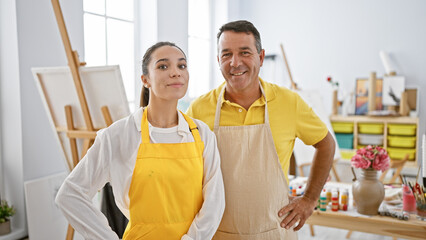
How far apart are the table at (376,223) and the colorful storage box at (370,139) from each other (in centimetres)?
349

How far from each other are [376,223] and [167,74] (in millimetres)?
1876

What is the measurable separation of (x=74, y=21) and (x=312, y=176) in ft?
8.39

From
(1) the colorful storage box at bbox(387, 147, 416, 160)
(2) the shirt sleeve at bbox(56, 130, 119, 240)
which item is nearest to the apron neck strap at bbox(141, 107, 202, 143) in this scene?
(2) the shirt sleeve at bbox(56, 130, 119, 240)

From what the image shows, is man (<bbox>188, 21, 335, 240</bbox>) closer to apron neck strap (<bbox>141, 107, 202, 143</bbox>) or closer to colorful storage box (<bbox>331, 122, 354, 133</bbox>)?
apron neck strap (<bbox>141, 107, 202, 143</bbox>)

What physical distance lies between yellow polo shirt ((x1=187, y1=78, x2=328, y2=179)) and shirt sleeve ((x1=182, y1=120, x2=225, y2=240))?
22 centimetres

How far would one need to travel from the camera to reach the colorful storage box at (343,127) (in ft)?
19.6

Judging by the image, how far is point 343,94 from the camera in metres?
6.28

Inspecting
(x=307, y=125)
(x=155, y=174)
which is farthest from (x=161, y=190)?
(x=307, y=125)

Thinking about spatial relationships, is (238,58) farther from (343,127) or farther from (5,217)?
(343,127)

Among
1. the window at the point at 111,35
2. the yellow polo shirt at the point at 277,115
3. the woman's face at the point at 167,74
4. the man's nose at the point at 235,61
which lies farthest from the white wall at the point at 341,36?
the woman's face at the point at 167,74

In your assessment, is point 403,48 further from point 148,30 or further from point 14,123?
point 14,123

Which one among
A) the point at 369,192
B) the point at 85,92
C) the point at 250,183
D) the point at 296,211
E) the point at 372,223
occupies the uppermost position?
the point at 85,92

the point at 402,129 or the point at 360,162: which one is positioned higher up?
the point at 360,162

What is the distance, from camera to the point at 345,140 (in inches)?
234
